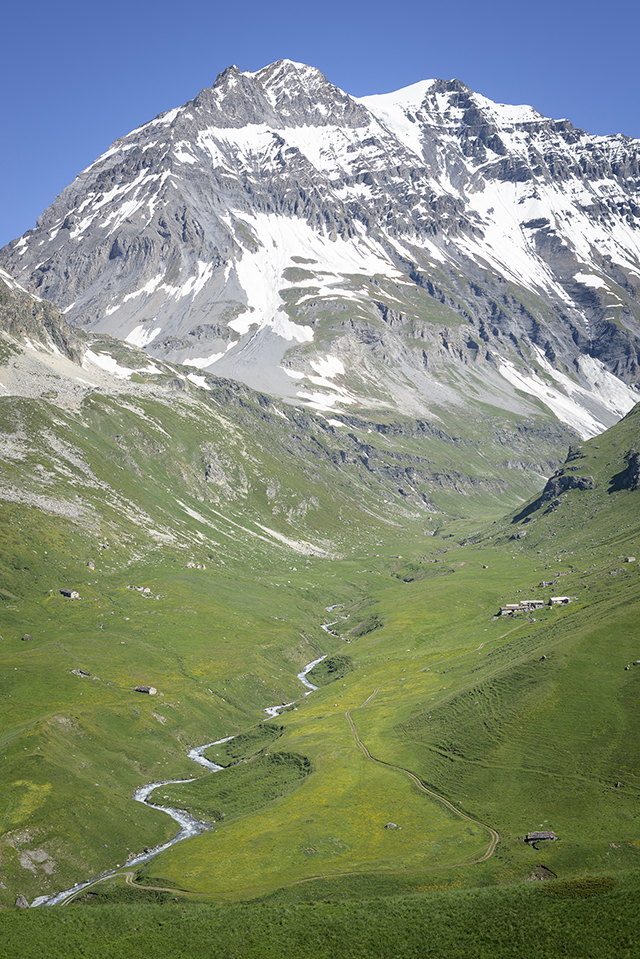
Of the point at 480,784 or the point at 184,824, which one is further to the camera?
the point at 184,824

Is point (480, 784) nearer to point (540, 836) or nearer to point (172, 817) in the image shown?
point (540, 836)

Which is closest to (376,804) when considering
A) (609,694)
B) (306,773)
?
(306,773)

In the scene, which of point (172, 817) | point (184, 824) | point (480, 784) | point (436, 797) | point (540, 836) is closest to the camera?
point (540, 836)

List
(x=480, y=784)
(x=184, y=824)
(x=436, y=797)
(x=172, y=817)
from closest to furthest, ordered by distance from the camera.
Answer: (x=480, y=784) < (x=436, y=797) < (x=184, y=824) < (x=172, y=817)

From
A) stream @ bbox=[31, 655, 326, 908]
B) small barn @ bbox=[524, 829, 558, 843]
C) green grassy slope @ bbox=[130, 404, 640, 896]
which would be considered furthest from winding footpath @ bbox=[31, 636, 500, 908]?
small barn @ bbox=[524, 829, 558, 843]

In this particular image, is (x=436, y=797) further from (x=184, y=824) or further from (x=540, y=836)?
(x=184, y=824)

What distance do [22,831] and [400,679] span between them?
10729cm

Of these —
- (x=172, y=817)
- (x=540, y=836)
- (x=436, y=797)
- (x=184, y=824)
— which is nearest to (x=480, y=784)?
(x=436, y=797)

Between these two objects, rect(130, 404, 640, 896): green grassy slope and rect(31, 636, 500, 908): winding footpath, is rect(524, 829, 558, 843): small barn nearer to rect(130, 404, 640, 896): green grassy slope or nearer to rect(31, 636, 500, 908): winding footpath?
rect(130, 404, 640, 896): green grassy slope

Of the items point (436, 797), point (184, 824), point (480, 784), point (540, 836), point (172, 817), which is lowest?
point (184, 824)

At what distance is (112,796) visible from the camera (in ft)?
443

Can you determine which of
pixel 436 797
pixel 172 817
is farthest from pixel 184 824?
pixel 436 797

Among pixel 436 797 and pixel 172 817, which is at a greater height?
pixel 436 797

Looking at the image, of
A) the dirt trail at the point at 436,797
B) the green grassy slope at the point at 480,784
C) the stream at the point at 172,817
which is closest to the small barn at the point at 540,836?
the green grassy slope at the point at 480,784
